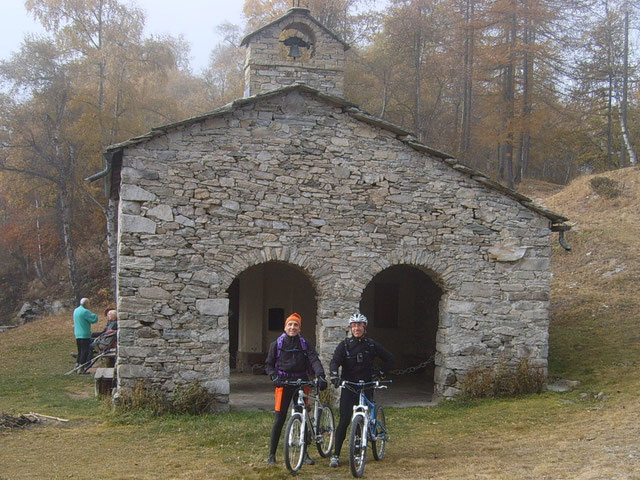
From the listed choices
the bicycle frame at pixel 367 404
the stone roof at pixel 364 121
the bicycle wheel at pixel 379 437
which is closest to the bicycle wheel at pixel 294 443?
the bicycle frame at pixel 367 404

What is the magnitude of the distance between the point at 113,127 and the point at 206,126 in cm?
1270

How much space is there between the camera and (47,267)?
92.8ft

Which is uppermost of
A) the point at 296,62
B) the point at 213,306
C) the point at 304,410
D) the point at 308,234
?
the point at 296,62

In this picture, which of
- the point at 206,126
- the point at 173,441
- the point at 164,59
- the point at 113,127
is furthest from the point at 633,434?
the point at 164,59

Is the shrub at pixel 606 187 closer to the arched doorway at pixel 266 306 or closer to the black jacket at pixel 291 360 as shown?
the arched doorway at pixel 266 306

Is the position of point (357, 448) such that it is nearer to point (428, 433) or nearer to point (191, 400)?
point (428, 433)

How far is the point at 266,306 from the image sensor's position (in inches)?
555

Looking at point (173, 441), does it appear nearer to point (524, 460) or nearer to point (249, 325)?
point (524, 460)

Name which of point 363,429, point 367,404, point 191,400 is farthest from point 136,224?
point 363,429

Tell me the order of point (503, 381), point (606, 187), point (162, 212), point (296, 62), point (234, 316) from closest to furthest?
point (162, 212) → point (503, 381) → point (296, 62) → point (234, 316) → point (606, 187)

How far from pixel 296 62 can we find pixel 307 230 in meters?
3.63

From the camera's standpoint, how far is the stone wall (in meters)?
9.45

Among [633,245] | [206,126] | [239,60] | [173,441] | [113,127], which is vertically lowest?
[173,441]

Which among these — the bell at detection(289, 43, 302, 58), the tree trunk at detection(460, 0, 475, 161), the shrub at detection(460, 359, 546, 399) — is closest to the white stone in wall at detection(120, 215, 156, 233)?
the bell at detection(289, 43, 302, 58)
